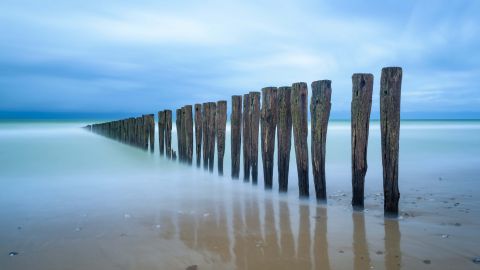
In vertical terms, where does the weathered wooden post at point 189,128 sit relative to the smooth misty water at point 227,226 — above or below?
above

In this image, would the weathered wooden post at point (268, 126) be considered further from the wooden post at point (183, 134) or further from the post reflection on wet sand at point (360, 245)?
the wooden post at point (183, 134)

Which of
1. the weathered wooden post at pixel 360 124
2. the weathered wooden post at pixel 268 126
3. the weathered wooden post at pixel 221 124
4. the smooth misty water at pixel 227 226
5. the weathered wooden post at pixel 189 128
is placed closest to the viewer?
the smooth misty water at pixel 227 226

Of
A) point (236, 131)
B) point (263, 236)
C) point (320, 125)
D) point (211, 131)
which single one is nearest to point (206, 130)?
point (211, 131)

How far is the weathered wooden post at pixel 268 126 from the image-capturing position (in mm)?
5988

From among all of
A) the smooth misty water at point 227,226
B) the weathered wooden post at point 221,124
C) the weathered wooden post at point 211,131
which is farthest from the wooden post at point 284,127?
the weathered wooden post at point 211,131

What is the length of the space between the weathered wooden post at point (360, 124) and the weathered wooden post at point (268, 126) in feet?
5.15

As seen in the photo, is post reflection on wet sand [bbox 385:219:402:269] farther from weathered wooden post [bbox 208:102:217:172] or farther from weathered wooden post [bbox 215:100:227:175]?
weathered wooden post [bbox 208:102:217:172]

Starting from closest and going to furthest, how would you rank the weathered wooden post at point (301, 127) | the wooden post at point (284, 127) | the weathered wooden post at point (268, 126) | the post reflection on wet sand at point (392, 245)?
1. the post reflection on wet sand at point (392, 245)
2. the weathered wooden post at point (301, 127)
3. the wooden post at point (284, 127)
4. the weathered wooden post at point (268, 126)

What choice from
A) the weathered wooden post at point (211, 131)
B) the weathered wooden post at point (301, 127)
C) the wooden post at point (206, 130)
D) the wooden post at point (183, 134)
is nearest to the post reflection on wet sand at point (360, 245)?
the weathered wooden post at point (301, 127)

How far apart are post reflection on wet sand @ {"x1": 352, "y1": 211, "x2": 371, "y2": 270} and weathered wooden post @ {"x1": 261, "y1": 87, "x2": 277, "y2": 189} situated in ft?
6.91

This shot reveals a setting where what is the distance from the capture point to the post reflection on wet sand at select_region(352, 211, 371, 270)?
2.87m

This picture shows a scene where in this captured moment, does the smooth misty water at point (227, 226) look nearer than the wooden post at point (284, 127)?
Yes

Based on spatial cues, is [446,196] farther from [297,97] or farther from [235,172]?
[235,172]

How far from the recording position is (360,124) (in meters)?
4.58
